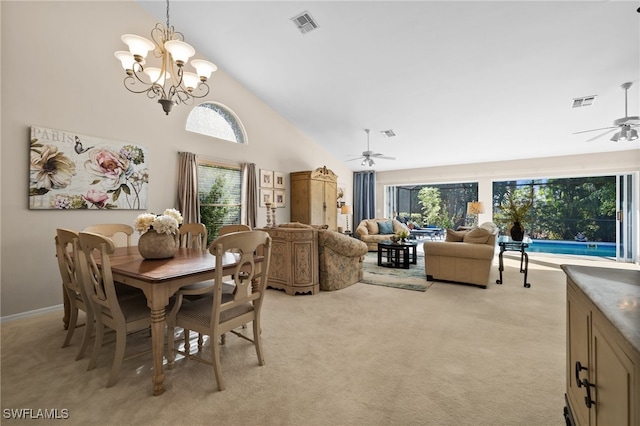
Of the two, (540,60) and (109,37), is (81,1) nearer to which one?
(109,37)

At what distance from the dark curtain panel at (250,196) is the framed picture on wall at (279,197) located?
71 cm

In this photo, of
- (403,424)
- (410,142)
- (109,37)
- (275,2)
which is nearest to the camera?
(403,424)

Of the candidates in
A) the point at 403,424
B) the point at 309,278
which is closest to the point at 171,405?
the point at 403,424

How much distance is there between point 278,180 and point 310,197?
809mm

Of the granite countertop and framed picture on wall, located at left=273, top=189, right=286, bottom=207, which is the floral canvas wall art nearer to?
framed picture on wall, located at left=273, top=189, right=286, bottom=207

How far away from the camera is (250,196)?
5.65 meters

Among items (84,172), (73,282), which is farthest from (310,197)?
(73,282)

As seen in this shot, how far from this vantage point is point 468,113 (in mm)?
5309

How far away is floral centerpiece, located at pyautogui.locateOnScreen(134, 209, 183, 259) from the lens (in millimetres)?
2229

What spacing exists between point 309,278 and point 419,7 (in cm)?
352

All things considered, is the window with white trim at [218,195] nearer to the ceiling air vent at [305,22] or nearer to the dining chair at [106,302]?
the ceiling air vent at [305,22]

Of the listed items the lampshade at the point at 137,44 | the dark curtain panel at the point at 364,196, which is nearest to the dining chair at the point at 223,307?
the lampshade at the point at 137,44

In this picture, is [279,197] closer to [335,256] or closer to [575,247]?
[335,256]

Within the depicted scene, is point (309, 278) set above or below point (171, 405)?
above
